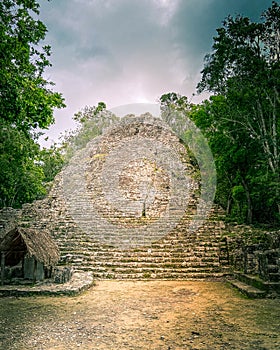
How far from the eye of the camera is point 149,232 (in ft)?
41.2

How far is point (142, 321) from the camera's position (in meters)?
5.59

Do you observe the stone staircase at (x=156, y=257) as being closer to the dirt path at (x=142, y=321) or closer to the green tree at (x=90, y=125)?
the dirt path at (x=142, y=321)

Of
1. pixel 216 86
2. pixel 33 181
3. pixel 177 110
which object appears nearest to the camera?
pixel 216 86

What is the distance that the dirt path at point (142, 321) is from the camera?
4535mm

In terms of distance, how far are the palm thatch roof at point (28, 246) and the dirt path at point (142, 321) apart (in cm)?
128

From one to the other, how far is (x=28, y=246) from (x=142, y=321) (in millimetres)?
3721

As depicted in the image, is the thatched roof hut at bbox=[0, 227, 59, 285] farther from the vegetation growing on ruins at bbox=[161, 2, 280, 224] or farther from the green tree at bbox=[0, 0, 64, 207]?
the vegetation growing on ruins at bbox=[161, 2, 280, 224]

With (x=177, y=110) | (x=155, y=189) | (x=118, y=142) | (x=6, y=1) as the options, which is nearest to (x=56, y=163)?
(x=118, y=142)

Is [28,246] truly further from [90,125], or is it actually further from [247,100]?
[90,125]

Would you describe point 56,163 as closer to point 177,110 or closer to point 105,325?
point 177,110

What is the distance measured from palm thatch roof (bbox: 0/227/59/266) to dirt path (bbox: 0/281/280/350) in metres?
1.28

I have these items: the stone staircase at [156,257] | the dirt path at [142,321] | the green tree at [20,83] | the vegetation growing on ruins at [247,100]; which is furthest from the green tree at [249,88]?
the green tree at [20,83]

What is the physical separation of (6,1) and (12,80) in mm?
1862

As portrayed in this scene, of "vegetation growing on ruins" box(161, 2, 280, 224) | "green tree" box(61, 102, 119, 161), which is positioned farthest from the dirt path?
"green tree" box(61, 102, 119, 161)
